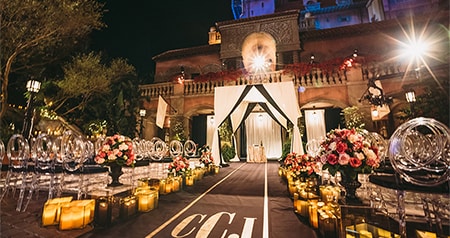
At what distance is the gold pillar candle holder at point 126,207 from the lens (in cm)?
204

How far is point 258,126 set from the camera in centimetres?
1185

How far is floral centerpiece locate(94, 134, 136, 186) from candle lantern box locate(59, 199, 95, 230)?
1.06 meters

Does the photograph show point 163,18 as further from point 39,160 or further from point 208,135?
point 39,160

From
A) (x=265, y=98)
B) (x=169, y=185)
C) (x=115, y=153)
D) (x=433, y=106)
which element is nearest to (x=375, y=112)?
(x=433, y=106)

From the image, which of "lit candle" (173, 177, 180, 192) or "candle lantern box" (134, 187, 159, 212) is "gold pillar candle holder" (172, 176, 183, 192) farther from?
"candle lantern box" (134, 187, 159, 212)

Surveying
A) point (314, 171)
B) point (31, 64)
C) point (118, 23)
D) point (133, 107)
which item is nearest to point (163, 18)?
point (118, 23)

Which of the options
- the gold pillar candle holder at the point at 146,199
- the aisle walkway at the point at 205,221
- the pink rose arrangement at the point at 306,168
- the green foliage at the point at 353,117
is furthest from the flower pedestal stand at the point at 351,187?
the green foliage at the point at 353,117

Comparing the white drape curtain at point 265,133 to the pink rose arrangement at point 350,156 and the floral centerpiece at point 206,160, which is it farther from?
the pink rose arrangement at point 350,156

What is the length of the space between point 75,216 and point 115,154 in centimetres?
114

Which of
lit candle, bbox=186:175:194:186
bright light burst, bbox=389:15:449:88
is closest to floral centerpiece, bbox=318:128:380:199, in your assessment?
lit candle, bbox=186:175:194:186

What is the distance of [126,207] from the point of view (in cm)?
207

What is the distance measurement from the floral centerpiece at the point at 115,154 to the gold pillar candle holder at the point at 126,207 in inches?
37.9

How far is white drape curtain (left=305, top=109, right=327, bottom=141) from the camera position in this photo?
1058 centimetres

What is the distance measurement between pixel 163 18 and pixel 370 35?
13208 mm
